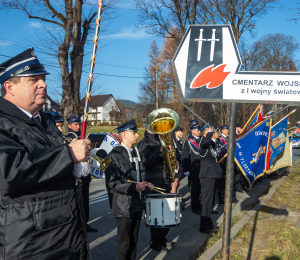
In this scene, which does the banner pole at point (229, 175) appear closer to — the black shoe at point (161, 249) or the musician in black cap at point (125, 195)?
the musician in black cap at point (125, 195)

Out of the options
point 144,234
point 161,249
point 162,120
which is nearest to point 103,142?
point 162,120

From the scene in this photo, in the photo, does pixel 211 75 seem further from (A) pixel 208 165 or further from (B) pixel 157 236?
(A) pixel 208 165

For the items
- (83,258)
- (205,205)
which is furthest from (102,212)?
(83,258)

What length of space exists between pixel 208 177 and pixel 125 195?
2.35m

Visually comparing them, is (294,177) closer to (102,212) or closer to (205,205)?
(205,205)

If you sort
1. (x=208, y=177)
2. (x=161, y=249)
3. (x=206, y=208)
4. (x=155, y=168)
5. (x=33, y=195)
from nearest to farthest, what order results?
(x=33, y=195)
(x=161, y=249)
(x=155, y=168)
(x=206, y=208)
(x=208, y=177)

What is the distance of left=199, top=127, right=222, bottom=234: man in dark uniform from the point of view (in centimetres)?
510

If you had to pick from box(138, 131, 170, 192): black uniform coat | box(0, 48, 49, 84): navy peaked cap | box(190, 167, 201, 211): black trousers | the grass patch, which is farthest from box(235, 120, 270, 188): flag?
box(0, 48, 49, 84): navy peaked cap

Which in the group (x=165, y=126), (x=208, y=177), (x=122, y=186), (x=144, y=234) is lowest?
(x=144, y=234)

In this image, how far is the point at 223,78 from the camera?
96.4 inches

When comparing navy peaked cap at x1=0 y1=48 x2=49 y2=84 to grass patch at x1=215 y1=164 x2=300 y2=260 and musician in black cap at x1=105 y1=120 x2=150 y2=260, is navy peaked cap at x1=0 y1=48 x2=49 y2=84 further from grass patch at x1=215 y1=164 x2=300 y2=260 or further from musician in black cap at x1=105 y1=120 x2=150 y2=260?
grass patch at x1=215 y1=164 x2=300 y2=260

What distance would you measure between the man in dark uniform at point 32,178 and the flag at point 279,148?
8288 millimetres

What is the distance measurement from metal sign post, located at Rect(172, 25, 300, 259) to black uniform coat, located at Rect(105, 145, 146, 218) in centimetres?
125

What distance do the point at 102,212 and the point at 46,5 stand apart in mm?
10147
